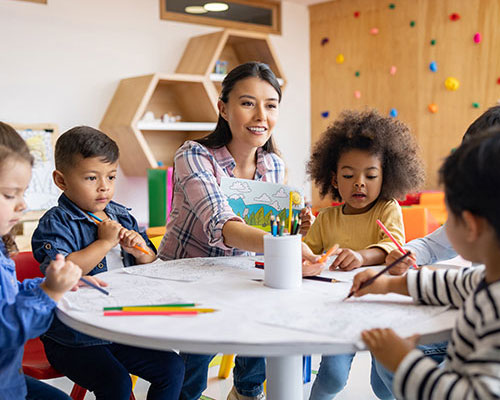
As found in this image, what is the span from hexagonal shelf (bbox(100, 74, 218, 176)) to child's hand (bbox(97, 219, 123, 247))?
7.58ft

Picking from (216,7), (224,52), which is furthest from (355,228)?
(216,7)

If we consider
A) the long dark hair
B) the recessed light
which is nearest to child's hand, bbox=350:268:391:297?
the long dark hair

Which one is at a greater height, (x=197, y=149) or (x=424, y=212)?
(x=197, y=149)

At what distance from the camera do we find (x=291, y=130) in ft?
18.0

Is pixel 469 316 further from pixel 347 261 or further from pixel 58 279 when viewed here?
pixel 58 279

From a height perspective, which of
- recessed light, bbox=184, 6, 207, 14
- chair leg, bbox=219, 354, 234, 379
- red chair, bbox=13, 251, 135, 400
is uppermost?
recessed light, bbox=184, 6, 207, 14

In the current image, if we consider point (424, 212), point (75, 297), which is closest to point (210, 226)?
point (75, 297)

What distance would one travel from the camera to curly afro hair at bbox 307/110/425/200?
6.09ft

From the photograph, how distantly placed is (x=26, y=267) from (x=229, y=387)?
0.99 meters

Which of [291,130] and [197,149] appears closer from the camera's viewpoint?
[197,149]

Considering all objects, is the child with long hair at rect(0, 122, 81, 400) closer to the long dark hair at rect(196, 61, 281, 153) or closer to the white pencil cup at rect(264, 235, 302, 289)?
the white pencil cup at rect(264, 235, 302, 289)

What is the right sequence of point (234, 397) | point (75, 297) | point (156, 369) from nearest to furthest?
1. point (75, 297)
2. point (156, 369)
3. point (234, 397)

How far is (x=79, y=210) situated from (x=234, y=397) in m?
0.88

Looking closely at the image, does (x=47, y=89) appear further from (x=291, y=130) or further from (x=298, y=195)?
(x=298, y=195)
